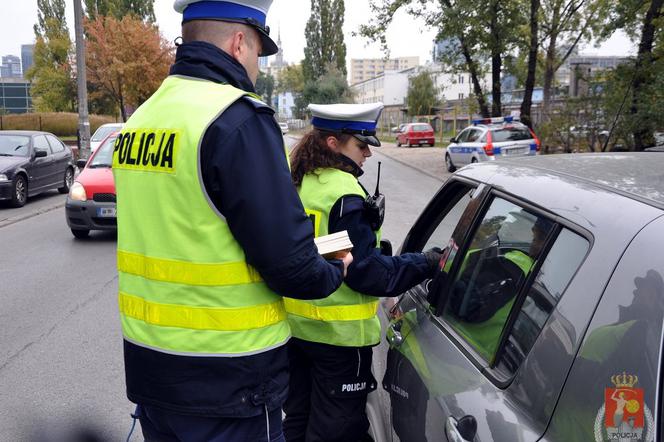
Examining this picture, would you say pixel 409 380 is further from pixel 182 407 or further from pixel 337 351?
pixel 182 407

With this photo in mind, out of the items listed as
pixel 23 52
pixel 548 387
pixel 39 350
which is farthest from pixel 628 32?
pixel 23 52

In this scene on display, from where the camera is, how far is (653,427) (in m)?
1.19

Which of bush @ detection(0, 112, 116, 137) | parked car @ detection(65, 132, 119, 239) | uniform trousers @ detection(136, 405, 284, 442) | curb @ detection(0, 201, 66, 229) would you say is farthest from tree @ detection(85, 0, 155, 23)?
uniform trousers @ detection(136, 405, 284, 442)

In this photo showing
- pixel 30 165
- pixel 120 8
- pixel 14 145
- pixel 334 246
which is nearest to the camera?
pixel 334 246

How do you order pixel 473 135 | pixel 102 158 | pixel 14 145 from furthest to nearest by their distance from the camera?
pixel 473 135 < pixel 14 145 < pixel 102 158

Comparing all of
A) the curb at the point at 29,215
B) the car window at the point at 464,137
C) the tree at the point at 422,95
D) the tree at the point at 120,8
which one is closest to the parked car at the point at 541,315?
the curb at the point at 29,215

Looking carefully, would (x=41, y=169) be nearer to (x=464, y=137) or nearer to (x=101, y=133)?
(x=101, y=133)

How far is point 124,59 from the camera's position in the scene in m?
32.4

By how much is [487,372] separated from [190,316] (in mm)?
851

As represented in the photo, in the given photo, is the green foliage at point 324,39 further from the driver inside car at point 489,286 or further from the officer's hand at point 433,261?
the driver inside car at point 489,286

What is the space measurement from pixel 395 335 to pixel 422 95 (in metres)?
65.7

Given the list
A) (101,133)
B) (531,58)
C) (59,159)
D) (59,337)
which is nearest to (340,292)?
(59,337)

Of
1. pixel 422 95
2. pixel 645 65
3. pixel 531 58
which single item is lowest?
pixel 645 65

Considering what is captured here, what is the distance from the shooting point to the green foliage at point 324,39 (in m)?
73.4
